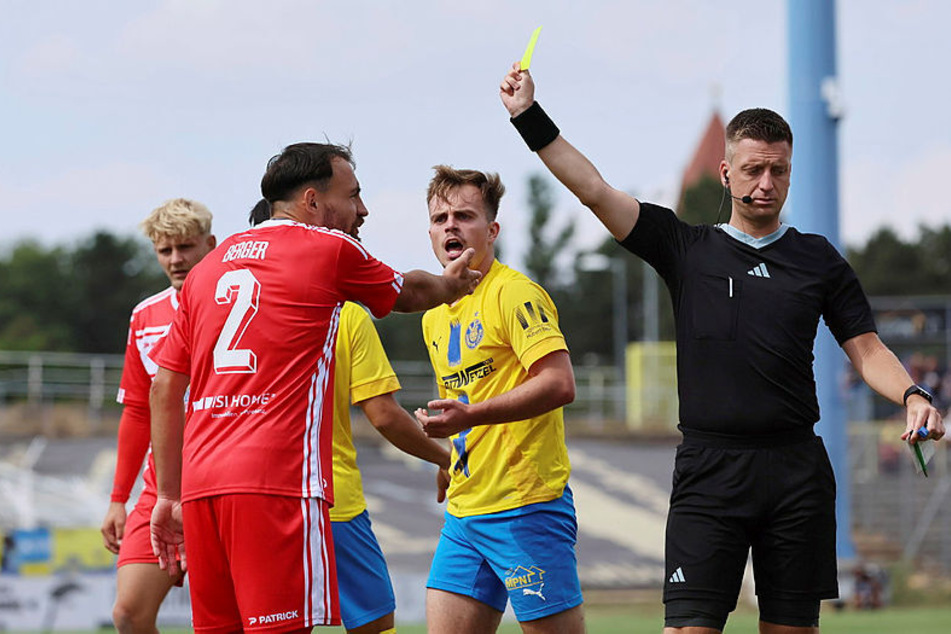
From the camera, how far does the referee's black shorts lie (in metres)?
5.04

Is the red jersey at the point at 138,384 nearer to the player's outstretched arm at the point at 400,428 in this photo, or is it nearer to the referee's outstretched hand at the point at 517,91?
the player's outstretched arm at the point at 400,428

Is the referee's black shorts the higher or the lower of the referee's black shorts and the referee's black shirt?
the lower

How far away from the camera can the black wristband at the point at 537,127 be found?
203 inches

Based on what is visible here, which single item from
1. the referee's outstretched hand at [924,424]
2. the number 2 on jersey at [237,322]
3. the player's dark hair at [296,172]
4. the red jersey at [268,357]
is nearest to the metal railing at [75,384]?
the referee's outstretched hand at [924,424]

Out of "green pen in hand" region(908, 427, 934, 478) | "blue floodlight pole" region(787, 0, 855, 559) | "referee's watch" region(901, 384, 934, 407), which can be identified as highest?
"blue floodlight pole" region(787, 0, 855, 559)

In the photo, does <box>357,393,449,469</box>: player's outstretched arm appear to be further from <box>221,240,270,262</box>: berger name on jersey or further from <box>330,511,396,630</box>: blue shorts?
<box>221,240,270,262</box>: berger name on jersey

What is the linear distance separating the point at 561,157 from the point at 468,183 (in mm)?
963

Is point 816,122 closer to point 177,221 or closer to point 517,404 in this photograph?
point 177,221

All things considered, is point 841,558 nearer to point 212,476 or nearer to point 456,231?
point 456,231

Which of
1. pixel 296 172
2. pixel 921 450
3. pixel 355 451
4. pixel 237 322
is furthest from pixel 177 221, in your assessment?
pixel 921 450

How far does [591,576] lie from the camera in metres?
23.5

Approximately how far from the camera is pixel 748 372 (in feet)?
16.6

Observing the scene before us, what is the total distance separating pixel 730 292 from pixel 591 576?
18.9 meters

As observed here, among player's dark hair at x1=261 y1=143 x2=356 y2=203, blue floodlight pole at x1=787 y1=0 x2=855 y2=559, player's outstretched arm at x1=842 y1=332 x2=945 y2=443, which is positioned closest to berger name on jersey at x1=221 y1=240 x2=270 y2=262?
player's dark hair at x1=261 y1=143 x2=356 y2=203
